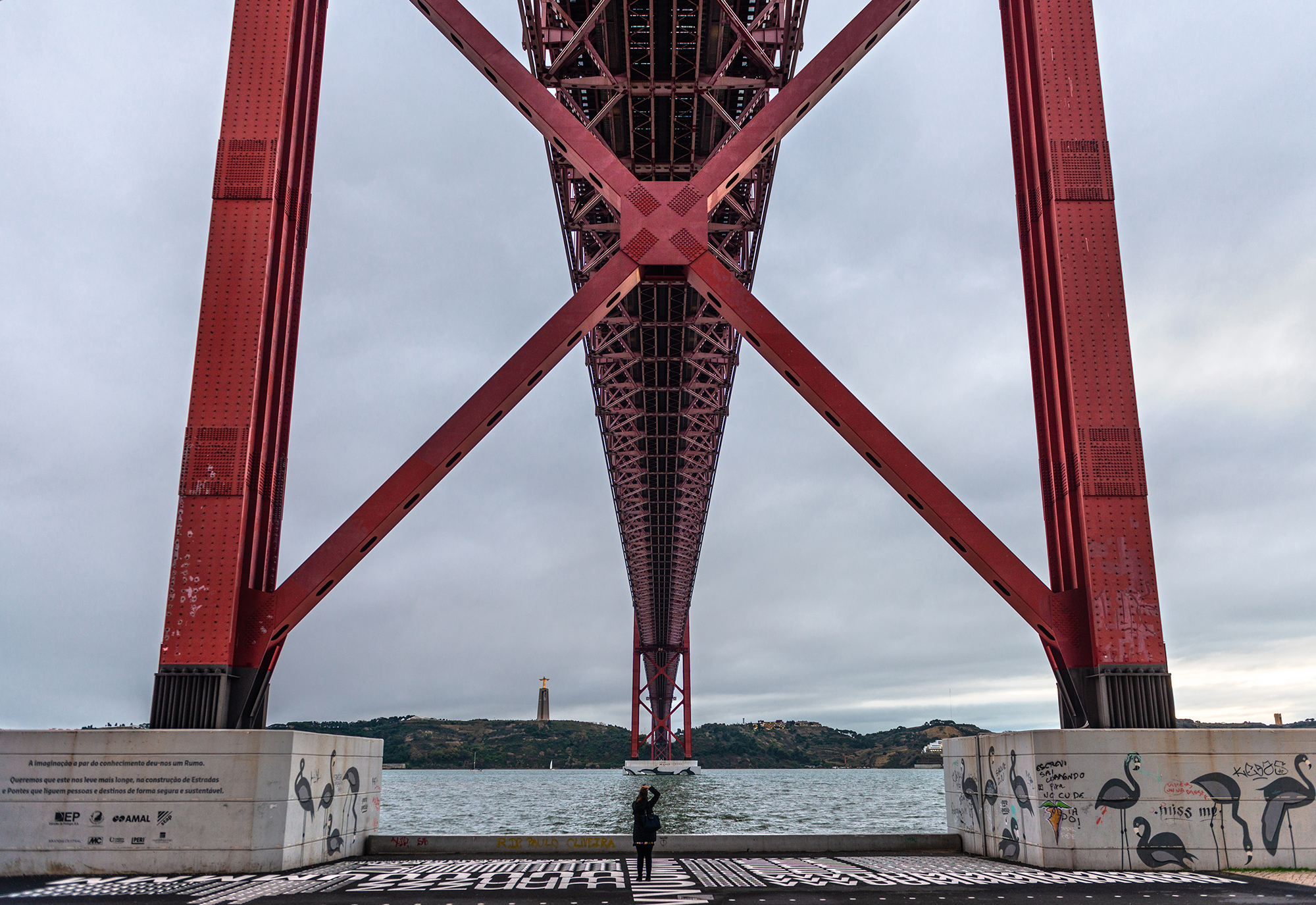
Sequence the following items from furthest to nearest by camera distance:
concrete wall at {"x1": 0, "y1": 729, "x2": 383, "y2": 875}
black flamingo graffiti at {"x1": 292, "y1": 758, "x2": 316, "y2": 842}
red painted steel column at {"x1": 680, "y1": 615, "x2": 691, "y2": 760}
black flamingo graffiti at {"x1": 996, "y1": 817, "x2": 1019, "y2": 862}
A: red painted steel column at {"x1": 680, "y1": 615, "x2": 691, "y2": 760}, black flamingo graffiti at {"x1": 996, "y1": 817, "x2": 1019, "y2": 862}, black flamingo graffiti at {"x1": 292, "y1": 758, "x2": 316, "y2": 842}, concrete wall at {"x1": 0, "y1": 729, "x2": 383, "y2": 875}

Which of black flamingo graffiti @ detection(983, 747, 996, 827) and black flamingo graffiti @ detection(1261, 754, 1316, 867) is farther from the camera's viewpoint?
black flamingo graffiti @ detection(983, 747, 996, 827)

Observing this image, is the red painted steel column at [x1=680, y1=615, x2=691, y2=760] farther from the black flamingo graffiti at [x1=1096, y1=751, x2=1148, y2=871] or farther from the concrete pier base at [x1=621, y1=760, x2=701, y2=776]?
the black flamingo graffiti at [x1=1096, y1=751, x2=1148, y2=871]

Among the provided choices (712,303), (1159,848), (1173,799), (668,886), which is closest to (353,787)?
(668,886)

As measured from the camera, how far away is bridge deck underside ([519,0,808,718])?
16359mm

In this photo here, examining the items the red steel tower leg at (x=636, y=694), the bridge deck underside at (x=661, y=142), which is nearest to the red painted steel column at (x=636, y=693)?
the red steel tower leg at (x=636, y=694)

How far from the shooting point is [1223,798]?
34.0 feet

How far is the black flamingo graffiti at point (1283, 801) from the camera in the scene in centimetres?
1028

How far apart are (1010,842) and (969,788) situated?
136cm

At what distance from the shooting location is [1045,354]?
12.7 meters

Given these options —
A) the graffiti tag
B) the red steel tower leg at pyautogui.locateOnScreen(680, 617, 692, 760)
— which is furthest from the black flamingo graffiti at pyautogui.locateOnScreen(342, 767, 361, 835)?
the red steel tower leg at pyautogui.locateOnScreen(680, 617, 692, 760)

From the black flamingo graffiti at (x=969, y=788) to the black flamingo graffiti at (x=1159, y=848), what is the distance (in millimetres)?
2379

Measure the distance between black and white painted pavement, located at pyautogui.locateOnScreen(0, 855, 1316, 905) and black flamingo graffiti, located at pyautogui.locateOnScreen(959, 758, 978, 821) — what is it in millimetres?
1178

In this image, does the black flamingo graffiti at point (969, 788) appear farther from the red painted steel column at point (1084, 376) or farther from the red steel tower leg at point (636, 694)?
the red steel tower leg at point (636, 694)

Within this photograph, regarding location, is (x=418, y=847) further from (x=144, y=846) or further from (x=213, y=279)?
(x=213, y=279)
